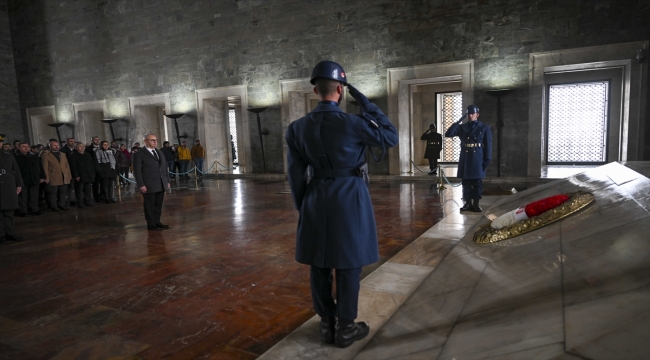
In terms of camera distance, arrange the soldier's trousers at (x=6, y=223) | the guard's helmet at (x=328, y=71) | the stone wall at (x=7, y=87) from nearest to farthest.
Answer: the guard's helmet at (x=328, y=71) < the soldier's trousers at (x=6, y=223) < the stone wall at (x=7, y=87)

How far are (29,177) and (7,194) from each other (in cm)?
296

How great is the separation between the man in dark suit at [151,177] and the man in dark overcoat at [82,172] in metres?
4.07

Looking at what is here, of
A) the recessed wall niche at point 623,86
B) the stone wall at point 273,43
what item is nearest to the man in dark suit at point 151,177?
the stone wall at point 273,43

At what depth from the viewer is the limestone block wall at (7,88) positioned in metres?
21.3

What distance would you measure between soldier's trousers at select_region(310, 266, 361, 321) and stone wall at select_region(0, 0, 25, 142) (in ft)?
80.6

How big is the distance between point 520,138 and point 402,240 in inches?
317

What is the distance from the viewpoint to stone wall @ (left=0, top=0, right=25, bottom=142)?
21.3 metres

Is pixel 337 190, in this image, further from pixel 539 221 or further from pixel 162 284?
pixel 162 284

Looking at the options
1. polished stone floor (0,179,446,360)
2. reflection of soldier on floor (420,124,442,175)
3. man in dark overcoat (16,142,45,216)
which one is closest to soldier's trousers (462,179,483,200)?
polished stone floor (0,179,446,360)

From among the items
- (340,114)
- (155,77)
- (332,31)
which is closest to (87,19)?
(155,77)

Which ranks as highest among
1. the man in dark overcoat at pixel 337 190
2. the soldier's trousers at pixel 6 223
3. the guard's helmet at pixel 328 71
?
the guard's helmet at pixel 328 71

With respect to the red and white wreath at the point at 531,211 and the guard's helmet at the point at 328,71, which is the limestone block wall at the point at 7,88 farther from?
the red and white wreath at the point at 531,211

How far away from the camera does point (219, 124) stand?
17672 mm

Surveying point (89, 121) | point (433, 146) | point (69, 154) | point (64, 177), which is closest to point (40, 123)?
point (89, 121)
